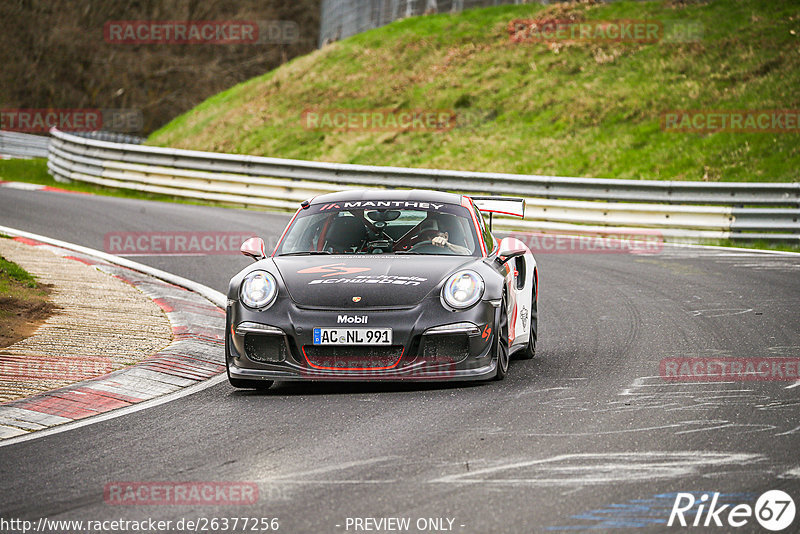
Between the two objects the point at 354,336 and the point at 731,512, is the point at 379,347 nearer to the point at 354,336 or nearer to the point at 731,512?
the point at 354,336

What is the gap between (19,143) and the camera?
3747 cm

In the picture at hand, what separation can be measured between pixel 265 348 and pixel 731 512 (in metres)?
3.41

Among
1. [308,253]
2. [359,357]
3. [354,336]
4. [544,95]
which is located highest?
[544,95]

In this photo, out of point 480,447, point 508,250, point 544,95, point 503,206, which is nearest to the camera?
point 480,447

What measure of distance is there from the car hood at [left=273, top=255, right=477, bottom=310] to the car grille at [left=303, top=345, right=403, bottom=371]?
28 centimetres


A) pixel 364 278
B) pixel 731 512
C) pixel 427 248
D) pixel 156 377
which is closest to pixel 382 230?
pixel 427 248

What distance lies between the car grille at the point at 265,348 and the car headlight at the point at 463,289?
1095 mm

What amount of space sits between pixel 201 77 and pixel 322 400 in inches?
2083

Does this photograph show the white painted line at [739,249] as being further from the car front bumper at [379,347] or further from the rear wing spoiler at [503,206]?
the car front bumper at [379,347]

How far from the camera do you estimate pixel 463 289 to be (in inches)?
271

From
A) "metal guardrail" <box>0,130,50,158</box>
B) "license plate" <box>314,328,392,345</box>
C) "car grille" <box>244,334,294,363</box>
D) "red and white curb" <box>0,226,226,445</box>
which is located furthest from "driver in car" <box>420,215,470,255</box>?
"metal guardrail" <box>0,130,50,158</box>

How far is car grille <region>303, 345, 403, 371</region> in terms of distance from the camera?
6.62 m

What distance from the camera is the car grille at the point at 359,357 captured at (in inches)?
261

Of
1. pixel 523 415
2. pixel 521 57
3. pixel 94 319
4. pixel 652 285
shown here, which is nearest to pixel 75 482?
pixel 523 415
